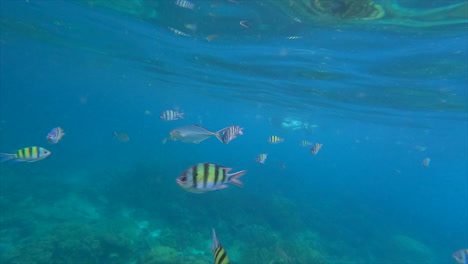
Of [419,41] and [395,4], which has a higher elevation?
[395,4]

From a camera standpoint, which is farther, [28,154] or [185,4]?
[185,4]

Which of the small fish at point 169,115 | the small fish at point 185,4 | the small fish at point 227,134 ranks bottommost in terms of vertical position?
the small fish at point 169,115

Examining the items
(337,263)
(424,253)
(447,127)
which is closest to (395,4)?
(337,263)

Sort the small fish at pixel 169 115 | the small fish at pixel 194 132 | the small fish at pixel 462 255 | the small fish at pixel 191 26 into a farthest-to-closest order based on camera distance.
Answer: the small fish at pixel 191 26 → the small fish at pixel 169 115 → the small fish at pixel 462 255 → the small fish at pixel 194 132

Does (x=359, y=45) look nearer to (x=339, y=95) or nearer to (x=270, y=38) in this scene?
(x=270, y=38)

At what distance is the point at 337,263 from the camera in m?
15.1

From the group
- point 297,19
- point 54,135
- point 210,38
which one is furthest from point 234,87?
point 54,135

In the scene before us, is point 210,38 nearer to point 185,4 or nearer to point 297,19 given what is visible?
point 185,4

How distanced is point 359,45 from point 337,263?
41.3 ft

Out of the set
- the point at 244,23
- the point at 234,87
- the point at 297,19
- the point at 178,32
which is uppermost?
the point at 297,19

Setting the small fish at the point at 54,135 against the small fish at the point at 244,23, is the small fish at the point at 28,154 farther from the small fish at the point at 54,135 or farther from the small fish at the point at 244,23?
the small fish at the point at 244,23

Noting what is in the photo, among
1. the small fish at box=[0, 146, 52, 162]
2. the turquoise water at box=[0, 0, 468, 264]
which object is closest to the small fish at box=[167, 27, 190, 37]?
the turquoise water at box=[0, 0, 468, 264]

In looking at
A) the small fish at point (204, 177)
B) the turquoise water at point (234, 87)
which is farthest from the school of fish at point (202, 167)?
the turquoise water at point (234, 87)

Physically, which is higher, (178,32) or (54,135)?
(178,32)
